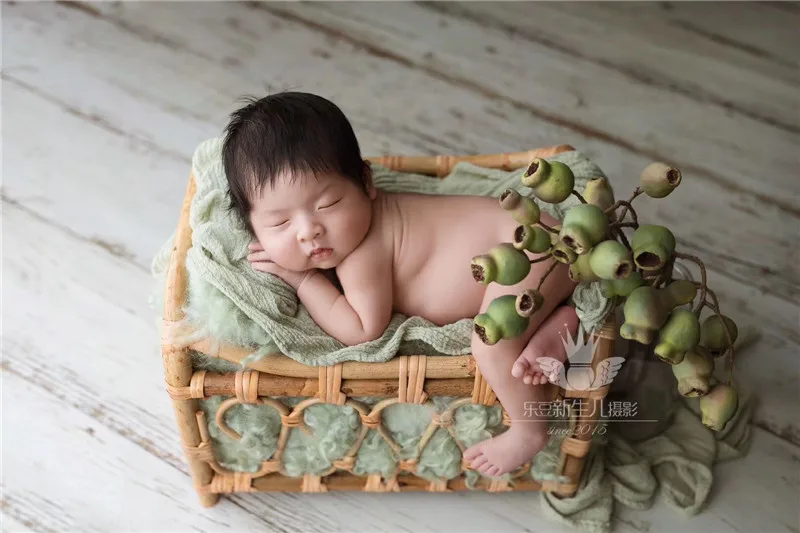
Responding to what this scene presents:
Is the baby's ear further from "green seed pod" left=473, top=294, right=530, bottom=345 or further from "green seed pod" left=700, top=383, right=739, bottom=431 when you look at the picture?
"green seed pod" left=700, top=383, right=739, bottom=431

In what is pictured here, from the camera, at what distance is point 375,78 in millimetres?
1681

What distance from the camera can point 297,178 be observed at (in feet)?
3.11

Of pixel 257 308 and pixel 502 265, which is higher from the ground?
pixel 502 265

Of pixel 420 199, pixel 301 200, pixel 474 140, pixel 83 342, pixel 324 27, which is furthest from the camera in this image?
pixel 324 27

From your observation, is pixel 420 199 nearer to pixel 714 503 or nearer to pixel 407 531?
pixel 407 531

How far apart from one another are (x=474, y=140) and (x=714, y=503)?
79 cm

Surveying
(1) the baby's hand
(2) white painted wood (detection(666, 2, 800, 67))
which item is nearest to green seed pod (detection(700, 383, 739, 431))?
(1) the baby's hand

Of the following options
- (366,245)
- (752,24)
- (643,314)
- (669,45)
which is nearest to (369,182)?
(366,245)

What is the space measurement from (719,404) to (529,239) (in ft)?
0.81

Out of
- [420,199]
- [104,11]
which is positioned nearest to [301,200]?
[420,199]

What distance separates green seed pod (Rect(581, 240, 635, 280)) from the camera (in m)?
0.70

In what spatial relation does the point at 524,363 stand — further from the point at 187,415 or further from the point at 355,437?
the point at 187,415

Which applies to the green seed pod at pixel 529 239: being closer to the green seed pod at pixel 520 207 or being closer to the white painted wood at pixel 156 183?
the green seed pod at pixel 520 207

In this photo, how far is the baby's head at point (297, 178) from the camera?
952mm
